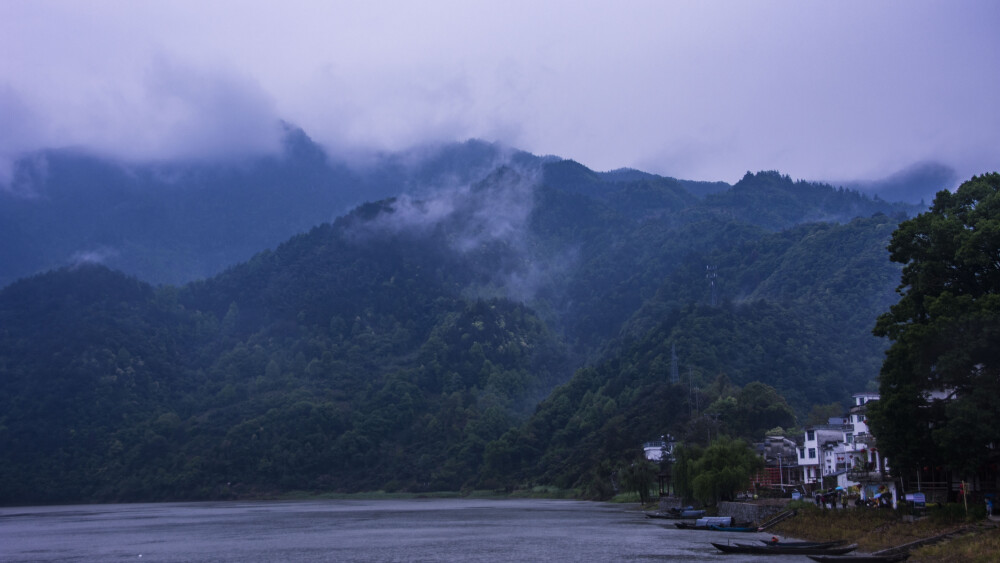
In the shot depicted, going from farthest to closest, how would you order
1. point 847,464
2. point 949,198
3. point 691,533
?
1. point 847,464
2. point 691,533
3. point 949,198

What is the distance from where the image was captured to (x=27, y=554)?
227 ft

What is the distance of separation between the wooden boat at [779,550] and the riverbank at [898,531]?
50.3 inches

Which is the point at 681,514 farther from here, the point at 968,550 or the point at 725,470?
the point at 968,550

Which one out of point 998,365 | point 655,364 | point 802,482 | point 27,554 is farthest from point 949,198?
point 655,364

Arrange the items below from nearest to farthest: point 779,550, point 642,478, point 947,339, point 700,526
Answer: point 947,339 → point 779,550 → point 700,526 → point 642,478

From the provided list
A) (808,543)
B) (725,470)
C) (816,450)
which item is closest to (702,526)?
(725,470)

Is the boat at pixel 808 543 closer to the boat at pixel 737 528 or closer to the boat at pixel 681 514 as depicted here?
the boat at pixel 737 528

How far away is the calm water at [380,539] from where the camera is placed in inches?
2409

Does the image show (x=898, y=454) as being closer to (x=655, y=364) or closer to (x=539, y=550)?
(x=539, y=550)

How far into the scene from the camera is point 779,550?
179ft

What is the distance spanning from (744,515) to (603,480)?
74641mm

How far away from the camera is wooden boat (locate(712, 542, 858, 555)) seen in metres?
51.5

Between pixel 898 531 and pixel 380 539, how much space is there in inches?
1657

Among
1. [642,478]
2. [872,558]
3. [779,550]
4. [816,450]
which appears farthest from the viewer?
[642,478]
